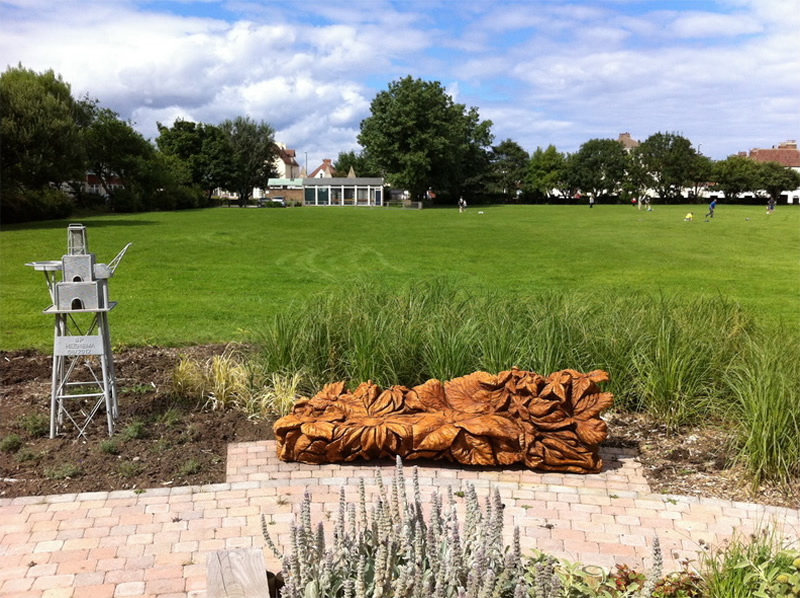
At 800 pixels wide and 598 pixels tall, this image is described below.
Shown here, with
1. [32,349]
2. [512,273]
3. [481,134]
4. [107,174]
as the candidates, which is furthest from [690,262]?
[481,134]

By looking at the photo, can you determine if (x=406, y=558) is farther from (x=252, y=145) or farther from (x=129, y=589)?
(x=252, y=145)

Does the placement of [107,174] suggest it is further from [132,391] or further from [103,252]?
[132,391]

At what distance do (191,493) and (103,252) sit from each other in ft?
61.5

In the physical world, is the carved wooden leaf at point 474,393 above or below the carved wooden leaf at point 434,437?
above

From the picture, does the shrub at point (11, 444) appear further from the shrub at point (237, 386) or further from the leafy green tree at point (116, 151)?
the leafy green tree at point (116, 151)

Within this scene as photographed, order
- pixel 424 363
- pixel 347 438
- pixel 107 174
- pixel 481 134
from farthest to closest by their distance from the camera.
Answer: pixel 481 134 < pixel 107 174 < pixel 424 363 < pixel 347 438

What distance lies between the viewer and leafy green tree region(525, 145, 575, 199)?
8775 cm

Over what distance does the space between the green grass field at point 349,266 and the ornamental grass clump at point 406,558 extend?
6057mm

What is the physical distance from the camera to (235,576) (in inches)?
118

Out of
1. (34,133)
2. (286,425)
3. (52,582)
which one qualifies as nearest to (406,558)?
(52,582)

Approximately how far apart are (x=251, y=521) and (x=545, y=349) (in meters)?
3.15

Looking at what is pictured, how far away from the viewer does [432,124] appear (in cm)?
6831

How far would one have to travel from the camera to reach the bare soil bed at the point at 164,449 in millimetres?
4816

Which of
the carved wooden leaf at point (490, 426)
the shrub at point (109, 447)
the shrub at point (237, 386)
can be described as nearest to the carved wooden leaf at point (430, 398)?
the carved wooden leaf at point (490, 426)
